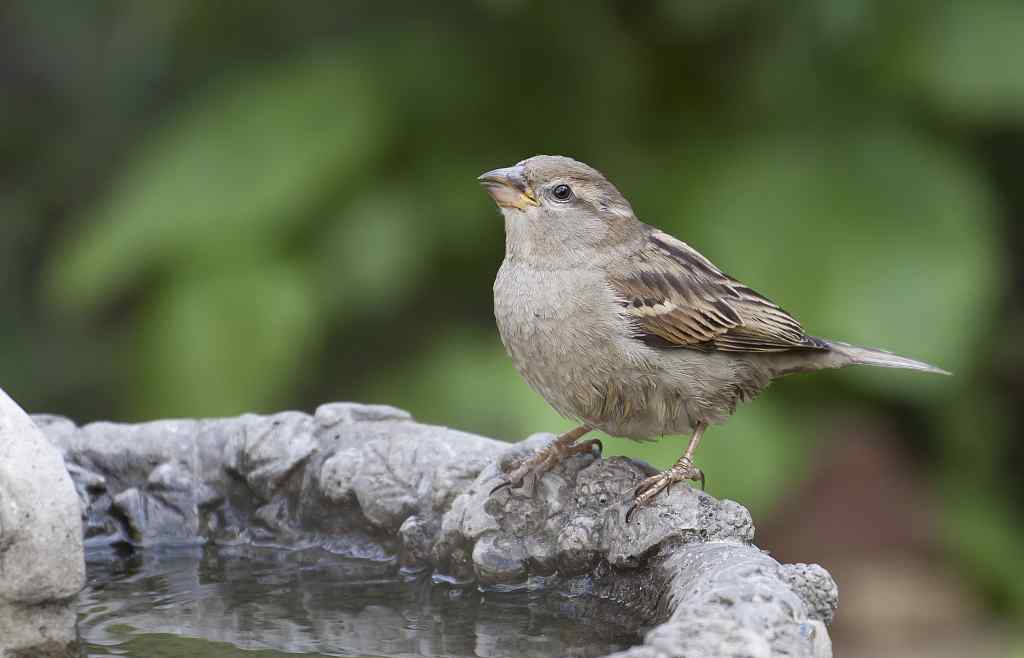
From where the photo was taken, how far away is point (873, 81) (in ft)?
20.8

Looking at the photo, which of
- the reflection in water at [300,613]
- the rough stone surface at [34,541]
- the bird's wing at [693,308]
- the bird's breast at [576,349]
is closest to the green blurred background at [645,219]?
the bird's wing at [693,308]

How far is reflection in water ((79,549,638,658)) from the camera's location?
2.76 metres

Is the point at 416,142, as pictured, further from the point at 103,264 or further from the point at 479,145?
the point at 103,264

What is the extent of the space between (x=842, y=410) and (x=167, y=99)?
361 centimetres

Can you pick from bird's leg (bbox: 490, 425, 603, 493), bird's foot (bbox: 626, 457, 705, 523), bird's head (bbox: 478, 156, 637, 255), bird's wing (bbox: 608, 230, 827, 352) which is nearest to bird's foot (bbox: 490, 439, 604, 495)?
bird's leg (bbox: 490, 425, 603, 493)

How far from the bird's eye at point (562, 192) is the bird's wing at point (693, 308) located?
237 millimetres

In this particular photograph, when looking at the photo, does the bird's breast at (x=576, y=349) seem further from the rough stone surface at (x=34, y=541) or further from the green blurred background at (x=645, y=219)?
the green blurred background at (x=645, y=219)

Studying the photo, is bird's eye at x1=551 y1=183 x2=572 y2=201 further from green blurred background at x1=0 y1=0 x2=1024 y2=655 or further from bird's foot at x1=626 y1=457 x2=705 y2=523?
green blurred background at x1=0 y1=0 x2=1024 y2=655

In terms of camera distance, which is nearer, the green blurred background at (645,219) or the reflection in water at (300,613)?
the reflection in water at (300,613)

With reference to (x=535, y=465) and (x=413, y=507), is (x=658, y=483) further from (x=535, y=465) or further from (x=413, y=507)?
(x=413, y=507)

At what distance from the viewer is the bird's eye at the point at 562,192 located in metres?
3.69

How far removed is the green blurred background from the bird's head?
1823 millimetres

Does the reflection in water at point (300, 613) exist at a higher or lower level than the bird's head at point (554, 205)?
lower

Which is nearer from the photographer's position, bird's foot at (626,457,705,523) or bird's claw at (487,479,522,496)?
bird's foot at (626,457,705,523)
